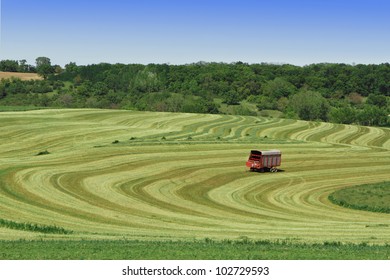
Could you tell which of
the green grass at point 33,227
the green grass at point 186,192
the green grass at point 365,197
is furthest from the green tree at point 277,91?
the green grass at point 33,227

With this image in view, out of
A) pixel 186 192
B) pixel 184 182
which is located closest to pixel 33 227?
pixel 186 192

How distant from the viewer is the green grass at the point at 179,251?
62.1 ft

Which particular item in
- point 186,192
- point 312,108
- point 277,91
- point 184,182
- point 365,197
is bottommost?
point 186,192

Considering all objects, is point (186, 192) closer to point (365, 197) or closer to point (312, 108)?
point (365, 197)

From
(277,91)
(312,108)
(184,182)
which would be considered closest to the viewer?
(184,182)

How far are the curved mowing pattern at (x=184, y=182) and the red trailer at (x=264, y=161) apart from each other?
3.56 ft

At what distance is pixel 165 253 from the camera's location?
19.8 metres

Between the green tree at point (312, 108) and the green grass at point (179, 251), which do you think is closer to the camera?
the green grass at point (179, 251)

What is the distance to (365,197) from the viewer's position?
45531 mm

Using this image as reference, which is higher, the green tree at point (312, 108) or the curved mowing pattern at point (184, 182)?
the green tree at point (312, 108)

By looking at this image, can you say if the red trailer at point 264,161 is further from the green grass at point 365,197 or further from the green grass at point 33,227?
the green grass at point 33,227

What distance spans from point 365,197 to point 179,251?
2875 cm

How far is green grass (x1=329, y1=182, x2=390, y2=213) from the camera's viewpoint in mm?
43062

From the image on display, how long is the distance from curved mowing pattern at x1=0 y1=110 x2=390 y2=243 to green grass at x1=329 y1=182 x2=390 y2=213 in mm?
1180
